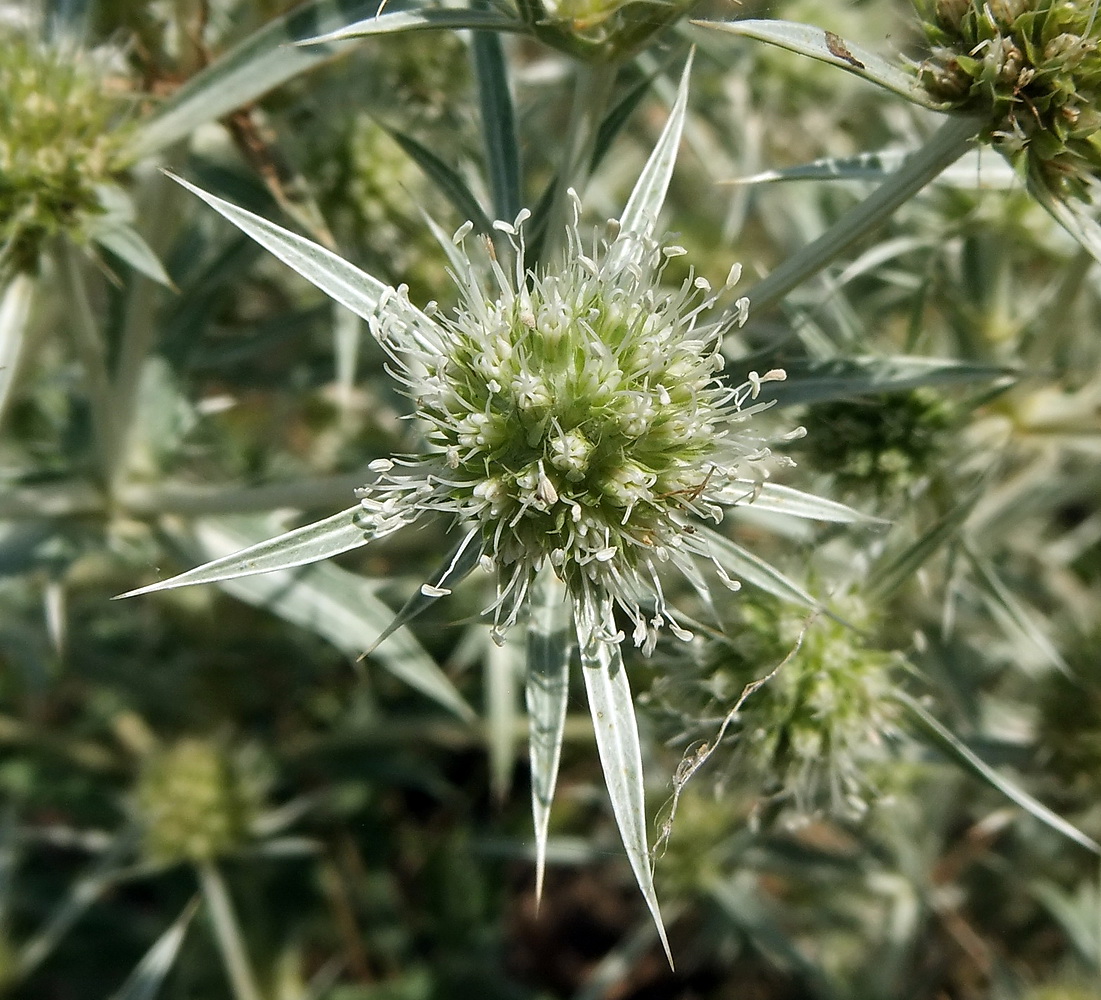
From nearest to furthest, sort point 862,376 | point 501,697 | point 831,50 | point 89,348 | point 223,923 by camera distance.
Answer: point 831,50 → point 862,376 → point 89,348 → point 223,923 → point 501,697

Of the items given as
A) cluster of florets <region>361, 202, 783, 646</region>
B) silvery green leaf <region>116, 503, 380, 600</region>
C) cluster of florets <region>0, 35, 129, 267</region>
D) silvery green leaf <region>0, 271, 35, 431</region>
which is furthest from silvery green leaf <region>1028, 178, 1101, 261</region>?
silvery green leaf <region>0, 271, 35, 431</region>

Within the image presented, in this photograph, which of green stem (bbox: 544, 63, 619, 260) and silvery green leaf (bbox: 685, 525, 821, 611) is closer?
silvery green leaf (bbox: 685, 525, 821, 611)

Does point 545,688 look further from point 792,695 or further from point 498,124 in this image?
point 498,124

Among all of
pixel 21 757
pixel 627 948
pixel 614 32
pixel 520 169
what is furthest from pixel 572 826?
pixel 614 32

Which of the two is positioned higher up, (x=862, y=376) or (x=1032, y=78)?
(x=1032, y=78)

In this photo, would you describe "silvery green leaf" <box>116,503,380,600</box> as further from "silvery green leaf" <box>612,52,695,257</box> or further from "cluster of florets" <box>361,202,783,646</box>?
"silvery green leaf" <box>612,52,695,257</box>

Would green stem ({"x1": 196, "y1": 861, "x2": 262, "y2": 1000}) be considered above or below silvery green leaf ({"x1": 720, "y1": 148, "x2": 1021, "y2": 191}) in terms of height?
below

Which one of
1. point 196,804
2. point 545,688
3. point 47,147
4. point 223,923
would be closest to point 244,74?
point 47,147

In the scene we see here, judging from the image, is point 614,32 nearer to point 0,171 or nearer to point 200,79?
point 200,79
